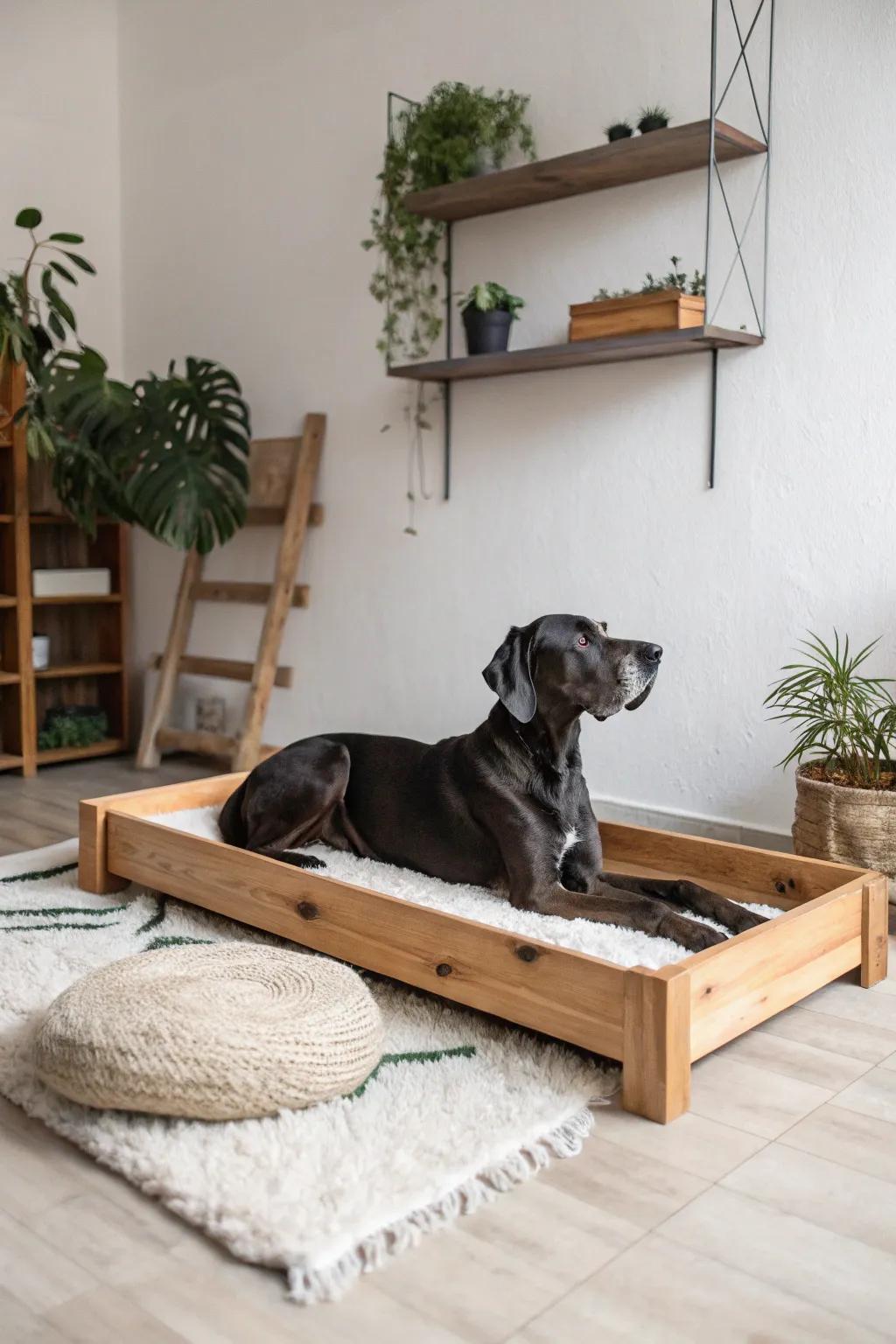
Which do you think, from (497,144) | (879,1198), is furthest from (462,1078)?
(497,144)

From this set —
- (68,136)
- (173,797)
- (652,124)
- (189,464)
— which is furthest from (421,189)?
(173,797)

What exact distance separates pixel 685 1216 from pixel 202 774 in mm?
3424


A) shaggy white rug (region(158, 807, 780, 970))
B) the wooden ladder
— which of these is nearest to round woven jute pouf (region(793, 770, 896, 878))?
shaggy white rug (region(158, 807, 780, 970))

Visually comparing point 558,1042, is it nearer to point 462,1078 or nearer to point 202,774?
point 462,1078

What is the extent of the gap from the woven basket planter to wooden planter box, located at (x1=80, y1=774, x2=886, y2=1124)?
274mm

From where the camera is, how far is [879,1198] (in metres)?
1.67

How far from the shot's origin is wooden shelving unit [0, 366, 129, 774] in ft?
15.6

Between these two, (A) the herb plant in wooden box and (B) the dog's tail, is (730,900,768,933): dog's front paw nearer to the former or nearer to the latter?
(B) the dog's tail

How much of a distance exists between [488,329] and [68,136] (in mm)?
2570

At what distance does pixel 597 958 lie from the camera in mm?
1950

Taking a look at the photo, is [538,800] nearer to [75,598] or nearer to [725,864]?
[725,864]

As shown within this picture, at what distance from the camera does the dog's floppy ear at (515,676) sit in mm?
2482

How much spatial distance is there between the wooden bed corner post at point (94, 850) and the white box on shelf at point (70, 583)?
212 cm

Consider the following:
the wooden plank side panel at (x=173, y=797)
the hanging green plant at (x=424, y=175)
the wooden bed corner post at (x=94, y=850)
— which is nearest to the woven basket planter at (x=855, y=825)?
the wooden plank side panel at (x=173, y=797)
